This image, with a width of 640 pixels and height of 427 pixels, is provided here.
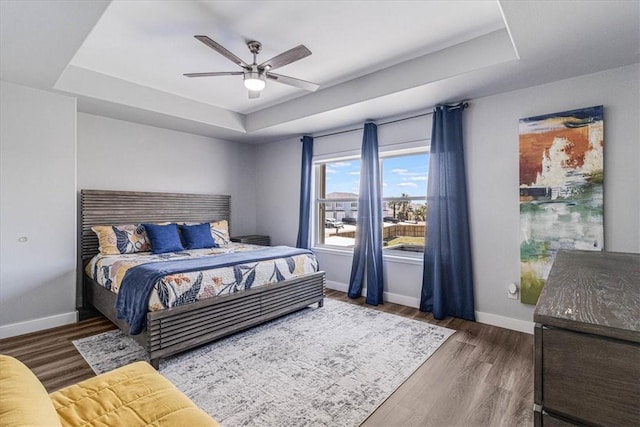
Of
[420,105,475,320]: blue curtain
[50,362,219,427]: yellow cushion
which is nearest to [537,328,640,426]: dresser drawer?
[50,362,219,427]: yellow cushion

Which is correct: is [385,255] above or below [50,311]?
above

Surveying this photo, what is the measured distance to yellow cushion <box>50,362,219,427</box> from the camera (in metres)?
1.09

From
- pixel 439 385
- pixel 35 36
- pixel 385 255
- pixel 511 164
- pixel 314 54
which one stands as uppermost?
pixel 314 54

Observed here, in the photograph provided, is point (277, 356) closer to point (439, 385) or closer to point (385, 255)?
point (439, 385)

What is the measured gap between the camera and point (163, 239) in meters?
3.89

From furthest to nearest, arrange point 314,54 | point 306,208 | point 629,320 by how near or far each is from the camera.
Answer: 1. point 306,208
2. point 314,54
3. point 629,320

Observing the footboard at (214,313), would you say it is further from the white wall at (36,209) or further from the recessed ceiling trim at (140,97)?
the recessed ceiling trim at (140,97)

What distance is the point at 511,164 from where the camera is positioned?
10.4 feet

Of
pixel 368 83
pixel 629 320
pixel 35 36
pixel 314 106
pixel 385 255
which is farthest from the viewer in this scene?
pixel 385 255

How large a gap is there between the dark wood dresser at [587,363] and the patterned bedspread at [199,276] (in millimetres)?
2511

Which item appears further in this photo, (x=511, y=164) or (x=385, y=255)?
(x=385, y=255)

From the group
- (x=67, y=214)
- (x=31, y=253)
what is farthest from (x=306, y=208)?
(x=31, y=253)

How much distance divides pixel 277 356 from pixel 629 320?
2.43 metres

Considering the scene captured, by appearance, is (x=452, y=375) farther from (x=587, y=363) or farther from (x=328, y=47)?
(x=328, y=47)
